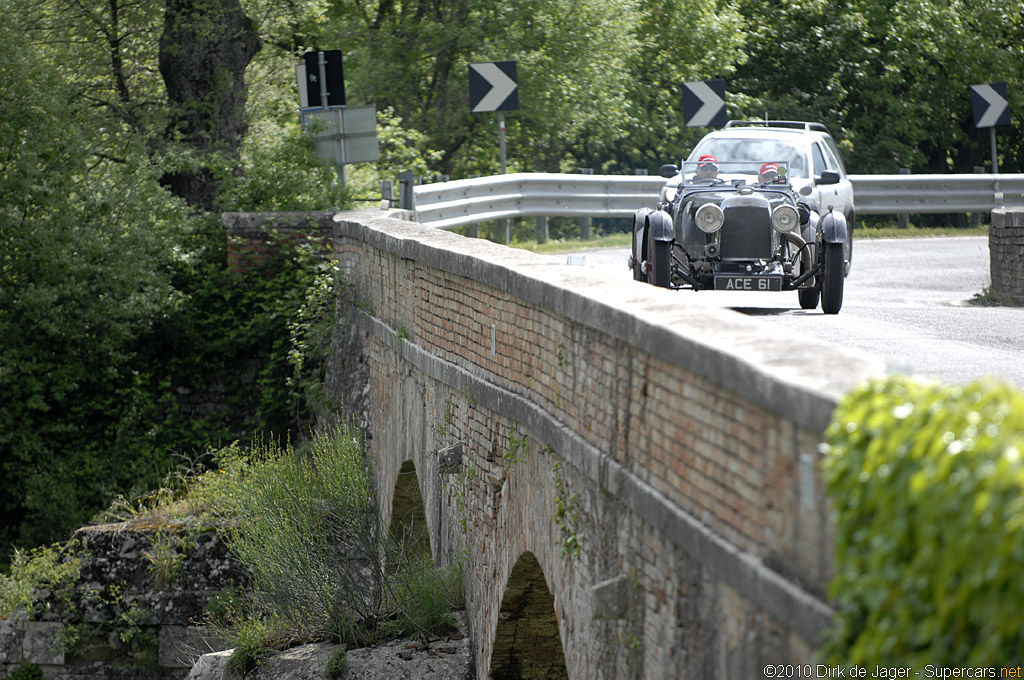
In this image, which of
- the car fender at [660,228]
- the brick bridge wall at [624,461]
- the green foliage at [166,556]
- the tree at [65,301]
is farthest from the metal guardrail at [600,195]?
the brick bridge wall at [624,461]

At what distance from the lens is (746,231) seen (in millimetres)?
11812

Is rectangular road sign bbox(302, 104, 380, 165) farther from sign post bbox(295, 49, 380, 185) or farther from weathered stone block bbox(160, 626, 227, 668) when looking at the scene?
weathered stone block bbox(160, 626, 227, 668)

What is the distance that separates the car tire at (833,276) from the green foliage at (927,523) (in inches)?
326

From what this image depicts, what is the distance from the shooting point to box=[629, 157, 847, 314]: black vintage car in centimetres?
1152

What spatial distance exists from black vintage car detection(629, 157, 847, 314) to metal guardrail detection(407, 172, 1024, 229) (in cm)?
538

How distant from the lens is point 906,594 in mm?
2949

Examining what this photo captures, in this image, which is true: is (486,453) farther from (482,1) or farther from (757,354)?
(482,1)

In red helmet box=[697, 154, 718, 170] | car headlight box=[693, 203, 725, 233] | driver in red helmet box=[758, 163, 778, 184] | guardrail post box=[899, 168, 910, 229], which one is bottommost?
guardrail post box=[899, 168, 910, 229]

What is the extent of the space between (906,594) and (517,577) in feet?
16.1

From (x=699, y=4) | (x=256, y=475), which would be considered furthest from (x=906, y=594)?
(x=699, y=4)

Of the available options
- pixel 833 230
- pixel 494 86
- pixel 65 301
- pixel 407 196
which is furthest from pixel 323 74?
pixel 833 230

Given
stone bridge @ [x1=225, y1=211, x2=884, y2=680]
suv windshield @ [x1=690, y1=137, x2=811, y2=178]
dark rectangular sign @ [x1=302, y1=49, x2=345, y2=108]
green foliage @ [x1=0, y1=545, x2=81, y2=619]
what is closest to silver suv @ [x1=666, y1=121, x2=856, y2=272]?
suv windshield @ [x1=690, y1=137, x2=811, y2=178]

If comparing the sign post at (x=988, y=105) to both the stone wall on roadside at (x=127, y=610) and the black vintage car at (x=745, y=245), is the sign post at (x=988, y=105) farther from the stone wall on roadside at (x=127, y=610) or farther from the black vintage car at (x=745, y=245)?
the stone wall on roadside at (x=127, y=610)

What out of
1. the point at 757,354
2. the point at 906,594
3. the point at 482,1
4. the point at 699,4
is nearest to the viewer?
the point at 906,594
